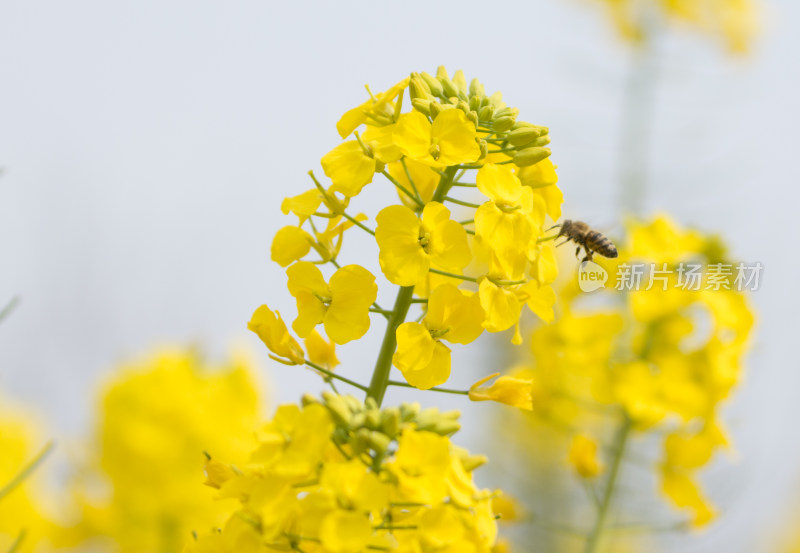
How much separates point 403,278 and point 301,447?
1.01 ft

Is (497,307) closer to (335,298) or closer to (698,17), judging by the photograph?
(335,298)

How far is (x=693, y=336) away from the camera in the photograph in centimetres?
277

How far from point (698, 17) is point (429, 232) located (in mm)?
3868

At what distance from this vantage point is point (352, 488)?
3.82 feet

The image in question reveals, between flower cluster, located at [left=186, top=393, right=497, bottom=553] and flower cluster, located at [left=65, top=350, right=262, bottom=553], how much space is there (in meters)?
2.57

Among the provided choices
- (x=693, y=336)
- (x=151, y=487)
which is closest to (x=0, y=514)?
(x=151, y=487)

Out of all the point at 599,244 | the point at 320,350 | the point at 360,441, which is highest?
the point at 599,244

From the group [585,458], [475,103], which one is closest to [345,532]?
[475,103]

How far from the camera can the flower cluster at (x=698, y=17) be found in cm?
448

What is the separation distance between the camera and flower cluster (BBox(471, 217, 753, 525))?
2641mm

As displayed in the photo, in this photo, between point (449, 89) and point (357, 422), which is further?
point (449, 89)

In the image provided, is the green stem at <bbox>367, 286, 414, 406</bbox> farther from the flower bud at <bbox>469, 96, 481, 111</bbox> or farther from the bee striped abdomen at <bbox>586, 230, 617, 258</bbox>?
the bee striped abdomen at <bbox>586, 230, 617, 258</bbox>

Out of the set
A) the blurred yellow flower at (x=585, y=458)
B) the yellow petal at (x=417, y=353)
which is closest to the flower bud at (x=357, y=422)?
the yellow petal at (x=417, y=353)

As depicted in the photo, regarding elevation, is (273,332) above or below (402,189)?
below
